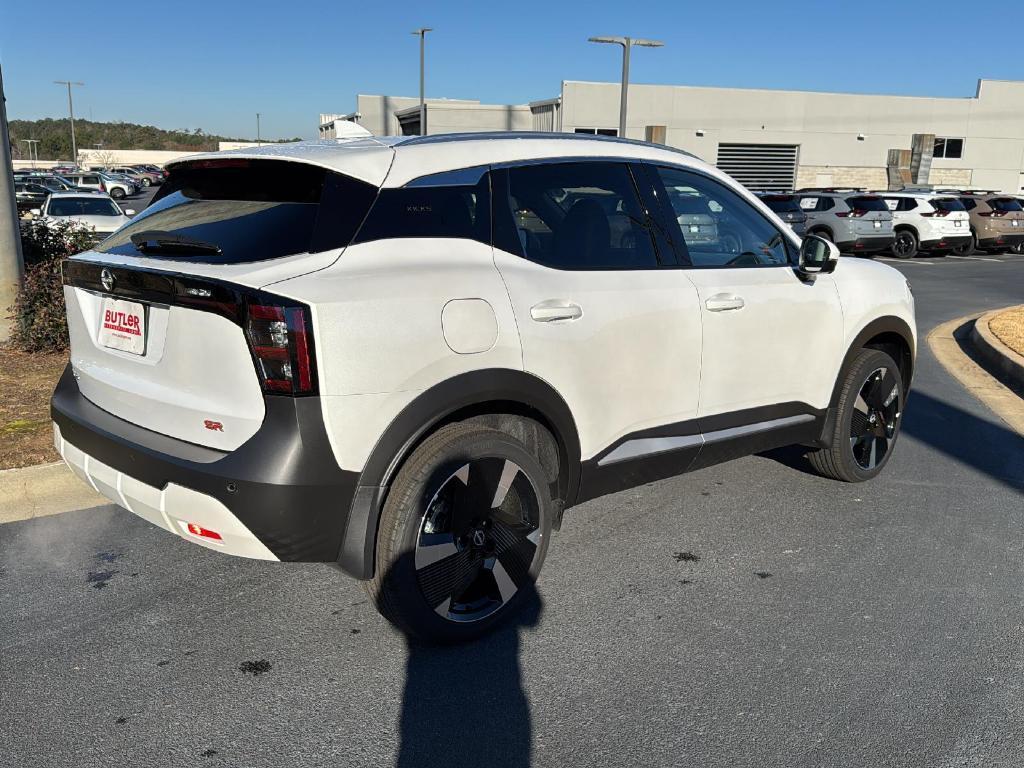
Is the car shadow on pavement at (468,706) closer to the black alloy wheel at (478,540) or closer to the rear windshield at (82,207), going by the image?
the black alloy wheel at (478,540)

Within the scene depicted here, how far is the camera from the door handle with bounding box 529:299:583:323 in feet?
10.5

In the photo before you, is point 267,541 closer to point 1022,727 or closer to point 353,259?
point 353,259

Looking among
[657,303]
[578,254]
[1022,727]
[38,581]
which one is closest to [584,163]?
[578,254]

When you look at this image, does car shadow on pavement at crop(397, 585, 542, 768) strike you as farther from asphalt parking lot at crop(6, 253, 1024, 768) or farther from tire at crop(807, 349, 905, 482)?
tire at crop(807, 349, 905, 482)

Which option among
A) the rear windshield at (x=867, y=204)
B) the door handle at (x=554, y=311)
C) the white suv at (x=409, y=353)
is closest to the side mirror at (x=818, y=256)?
the white suv at (x=409, y=353)

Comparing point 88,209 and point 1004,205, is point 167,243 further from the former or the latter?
point 1004,205

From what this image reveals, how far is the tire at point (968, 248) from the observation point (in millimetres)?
23078

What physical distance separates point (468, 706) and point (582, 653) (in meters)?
0.52

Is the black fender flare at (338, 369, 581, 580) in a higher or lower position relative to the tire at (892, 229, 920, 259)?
higher

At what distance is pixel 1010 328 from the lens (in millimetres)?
9453

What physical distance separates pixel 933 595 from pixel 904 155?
48106 mm

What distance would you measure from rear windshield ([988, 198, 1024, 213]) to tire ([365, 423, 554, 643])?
80.6 ft

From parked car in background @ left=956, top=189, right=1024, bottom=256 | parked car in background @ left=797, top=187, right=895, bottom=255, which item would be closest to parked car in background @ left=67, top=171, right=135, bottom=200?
parked car in background @ left=797, top=187, right=895, bottom=255

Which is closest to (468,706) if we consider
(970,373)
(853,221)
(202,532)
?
(202,532)
